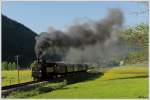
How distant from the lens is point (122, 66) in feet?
43.6

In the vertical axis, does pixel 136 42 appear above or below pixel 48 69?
above

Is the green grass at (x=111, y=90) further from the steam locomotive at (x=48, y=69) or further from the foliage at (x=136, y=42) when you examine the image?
the steam locomotive at (x=48, y=69)

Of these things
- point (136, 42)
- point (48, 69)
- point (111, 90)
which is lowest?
point (111, 90)

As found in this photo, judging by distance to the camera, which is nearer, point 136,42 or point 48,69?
point 136,42

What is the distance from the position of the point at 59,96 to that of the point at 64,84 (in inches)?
143

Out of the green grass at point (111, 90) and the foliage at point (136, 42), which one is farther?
the foliage at point (136, 42)

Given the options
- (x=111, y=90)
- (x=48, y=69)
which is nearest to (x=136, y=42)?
(x=111, y=90)

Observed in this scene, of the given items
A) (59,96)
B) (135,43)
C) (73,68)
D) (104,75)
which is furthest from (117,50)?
(73,68)

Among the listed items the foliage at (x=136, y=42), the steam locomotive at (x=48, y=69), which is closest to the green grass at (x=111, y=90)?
the foliage at (x=136, y=42)

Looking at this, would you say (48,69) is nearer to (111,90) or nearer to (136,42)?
(111,90)

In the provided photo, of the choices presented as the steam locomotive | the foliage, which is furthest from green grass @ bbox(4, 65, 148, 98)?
the steam locomotive

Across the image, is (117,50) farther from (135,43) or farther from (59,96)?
(59,96)

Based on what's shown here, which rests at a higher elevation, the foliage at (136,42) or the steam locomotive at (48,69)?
the foliage at (136,42)

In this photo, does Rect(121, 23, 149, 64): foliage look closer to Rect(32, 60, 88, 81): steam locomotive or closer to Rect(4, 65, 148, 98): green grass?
Rect(4, 65, 148, 98): green grass
